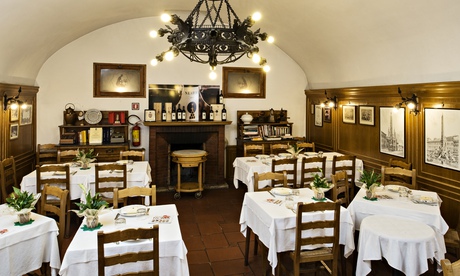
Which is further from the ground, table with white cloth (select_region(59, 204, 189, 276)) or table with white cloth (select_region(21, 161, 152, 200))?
table with white cloth (select_region(21, 161, 152, 200))

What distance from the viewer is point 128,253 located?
2691 mm

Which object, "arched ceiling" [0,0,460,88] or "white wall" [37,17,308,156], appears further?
"white wall" [37,17,308,156]

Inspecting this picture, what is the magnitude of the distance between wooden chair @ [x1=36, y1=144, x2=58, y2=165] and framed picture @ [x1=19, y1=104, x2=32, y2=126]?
549 mm

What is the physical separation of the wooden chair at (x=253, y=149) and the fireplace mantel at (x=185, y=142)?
0.68 metres

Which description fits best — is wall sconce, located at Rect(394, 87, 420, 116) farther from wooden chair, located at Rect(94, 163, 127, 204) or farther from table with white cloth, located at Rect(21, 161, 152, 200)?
wooden chair, located at Rect(94, 163, 127, 204)

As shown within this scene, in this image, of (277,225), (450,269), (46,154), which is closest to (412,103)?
(277,225)

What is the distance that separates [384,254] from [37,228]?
3462 mm

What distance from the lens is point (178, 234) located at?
3.12 m

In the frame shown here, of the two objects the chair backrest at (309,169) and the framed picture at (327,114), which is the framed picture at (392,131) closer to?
the chair backrest at (309,169)

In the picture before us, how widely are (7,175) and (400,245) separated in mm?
5933

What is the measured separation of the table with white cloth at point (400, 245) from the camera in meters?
3.38

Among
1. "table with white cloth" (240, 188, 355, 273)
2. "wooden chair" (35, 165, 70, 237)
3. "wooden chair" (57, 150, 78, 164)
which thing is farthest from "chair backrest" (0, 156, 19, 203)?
"table with white cloth" (240, 188, 355, 273)

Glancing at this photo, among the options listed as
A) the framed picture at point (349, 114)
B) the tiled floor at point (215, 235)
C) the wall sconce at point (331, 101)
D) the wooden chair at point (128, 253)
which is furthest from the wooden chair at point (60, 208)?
the wall sconce at point (331, 101)

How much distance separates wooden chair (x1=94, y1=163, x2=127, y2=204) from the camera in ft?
17.2
